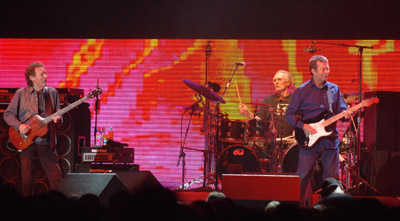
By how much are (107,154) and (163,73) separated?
92.8 inches

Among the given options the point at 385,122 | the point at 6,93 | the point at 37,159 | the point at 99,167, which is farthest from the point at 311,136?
the point at 6,93

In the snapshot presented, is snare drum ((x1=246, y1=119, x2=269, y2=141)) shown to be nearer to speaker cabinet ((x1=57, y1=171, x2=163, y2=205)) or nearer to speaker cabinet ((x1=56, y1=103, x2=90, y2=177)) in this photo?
speaker cabinet ((x1=56, y1=103, x2=90, y2=177))

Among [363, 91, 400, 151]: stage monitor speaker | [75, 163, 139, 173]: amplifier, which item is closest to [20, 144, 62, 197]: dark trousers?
[75, 163, 139, 173]: amplifier

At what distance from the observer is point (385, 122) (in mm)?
8016

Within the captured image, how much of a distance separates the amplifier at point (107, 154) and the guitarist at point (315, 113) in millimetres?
3292

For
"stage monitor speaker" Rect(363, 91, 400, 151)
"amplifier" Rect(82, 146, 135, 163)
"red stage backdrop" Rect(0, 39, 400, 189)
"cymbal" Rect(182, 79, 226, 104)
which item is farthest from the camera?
"red stage backdrop" Rect(0, 39, 400, 189)

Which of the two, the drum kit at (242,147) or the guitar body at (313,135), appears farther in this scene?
the drum kit at (242,147)

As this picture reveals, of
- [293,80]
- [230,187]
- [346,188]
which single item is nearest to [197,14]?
[293,80]

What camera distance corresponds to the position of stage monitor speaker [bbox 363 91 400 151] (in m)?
7.95

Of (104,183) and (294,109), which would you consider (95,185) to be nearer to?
(104,183)

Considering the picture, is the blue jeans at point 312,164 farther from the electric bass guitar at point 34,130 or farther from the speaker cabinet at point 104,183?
the electric bass guitar at point 34,130

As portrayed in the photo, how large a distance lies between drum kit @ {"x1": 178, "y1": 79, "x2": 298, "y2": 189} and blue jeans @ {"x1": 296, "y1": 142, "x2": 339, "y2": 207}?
6.50 ft

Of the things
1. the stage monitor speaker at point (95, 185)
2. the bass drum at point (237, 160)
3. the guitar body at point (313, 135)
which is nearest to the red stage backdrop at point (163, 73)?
the bass drum at point (237, 160)

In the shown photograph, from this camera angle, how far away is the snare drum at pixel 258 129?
305 inches
